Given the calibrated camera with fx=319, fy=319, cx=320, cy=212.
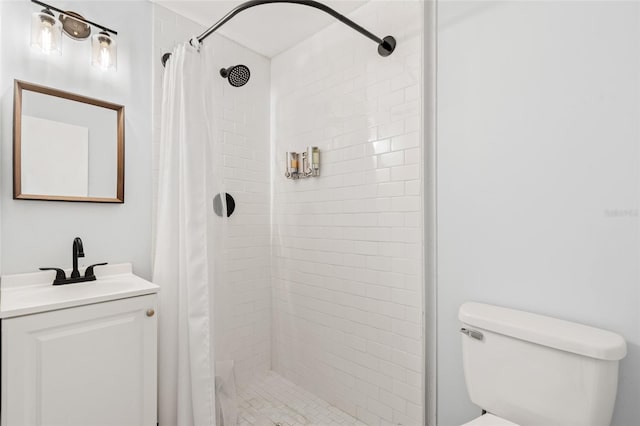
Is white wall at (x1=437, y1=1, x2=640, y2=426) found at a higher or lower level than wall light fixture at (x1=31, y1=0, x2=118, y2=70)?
lower

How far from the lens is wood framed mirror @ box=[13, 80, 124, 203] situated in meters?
1.50

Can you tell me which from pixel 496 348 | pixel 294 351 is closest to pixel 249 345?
pixel 294 351

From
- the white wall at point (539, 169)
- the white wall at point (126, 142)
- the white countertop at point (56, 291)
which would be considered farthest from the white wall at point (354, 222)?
the white countertop at point (56, 291)

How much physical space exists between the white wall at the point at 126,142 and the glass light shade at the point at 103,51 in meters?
0.08

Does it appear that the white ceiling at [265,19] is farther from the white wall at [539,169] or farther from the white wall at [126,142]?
the white wall at [539,169]

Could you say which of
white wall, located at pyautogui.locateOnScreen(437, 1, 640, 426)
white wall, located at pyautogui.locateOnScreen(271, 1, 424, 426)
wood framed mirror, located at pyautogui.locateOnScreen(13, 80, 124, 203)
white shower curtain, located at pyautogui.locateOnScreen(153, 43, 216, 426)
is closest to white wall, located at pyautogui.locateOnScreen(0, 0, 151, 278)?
wood framed mirror, located at pyautogui.locateOnScreen(13, 80, 124, 203)

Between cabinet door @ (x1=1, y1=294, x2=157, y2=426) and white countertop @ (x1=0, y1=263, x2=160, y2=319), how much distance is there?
0.09 feet

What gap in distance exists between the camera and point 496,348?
4.05ft

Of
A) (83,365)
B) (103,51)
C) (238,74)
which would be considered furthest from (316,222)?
(103,51)

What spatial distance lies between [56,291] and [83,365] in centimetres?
37

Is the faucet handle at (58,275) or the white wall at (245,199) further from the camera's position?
the white wall at (245,199)

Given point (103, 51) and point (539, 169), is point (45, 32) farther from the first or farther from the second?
point (539, 169)

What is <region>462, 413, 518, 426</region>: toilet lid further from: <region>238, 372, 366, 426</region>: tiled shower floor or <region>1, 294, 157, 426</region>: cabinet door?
<region>1, 294, 157, 426</region>: cabinet door

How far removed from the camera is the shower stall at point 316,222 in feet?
5.57
